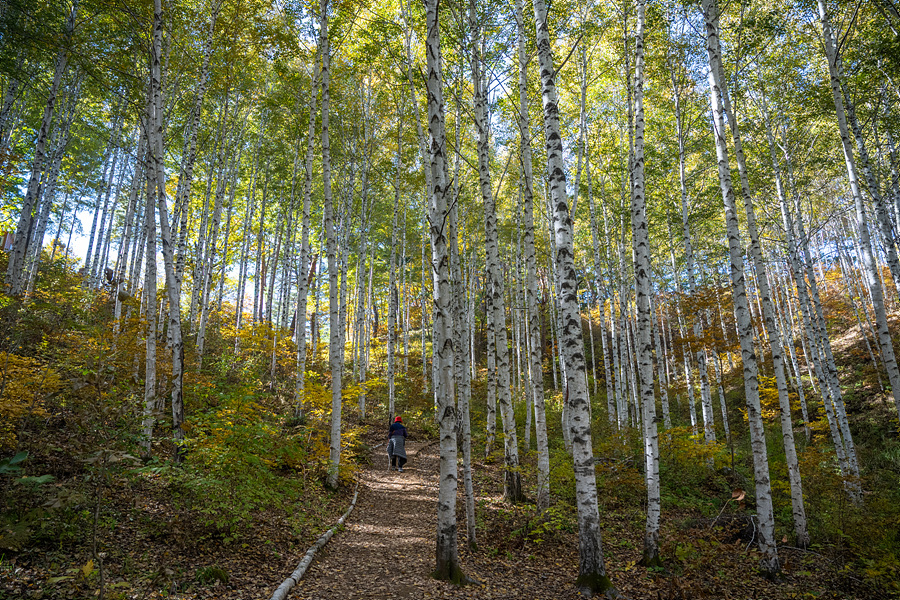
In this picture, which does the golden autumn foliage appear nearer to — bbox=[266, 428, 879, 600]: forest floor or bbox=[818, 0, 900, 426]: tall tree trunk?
bbox=[266, 428, 879, 600]: forest floor

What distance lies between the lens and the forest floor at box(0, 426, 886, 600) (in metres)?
3.68

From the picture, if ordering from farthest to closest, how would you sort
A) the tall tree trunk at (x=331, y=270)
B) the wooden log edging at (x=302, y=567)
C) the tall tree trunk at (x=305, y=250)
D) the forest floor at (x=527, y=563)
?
1. the tall tree trunk at (x=305, y=250)
2. the tall tree trunk at (x=331, y=270)
3. the forest floor at (x=527, y=563)
4. the wooden log edging at (x=302, y=567)

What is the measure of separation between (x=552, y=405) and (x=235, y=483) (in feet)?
56.1

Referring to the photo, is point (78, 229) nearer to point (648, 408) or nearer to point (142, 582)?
point (142, 582)

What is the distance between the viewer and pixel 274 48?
10344 mm

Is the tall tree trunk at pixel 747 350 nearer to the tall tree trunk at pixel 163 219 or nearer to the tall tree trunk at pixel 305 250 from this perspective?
the tall tree trunk at pixel 305 250

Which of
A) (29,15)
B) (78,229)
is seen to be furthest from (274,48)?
(78,229)

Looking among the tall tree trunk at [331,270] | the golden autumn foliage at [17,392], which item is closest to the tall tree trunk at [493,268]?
the tall tree trunk at [331,270]

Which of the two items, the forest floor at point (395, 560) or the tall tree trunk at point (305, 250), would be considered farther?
the tall tree trunk at point (305, 250)

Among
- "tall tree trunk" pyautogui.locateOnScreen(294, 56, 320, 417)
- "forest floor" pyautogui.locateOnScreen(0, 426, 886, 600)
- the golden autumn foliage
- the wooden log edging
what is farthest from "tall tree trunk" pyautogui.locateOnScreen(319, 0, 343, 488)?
the golden autumn foliage

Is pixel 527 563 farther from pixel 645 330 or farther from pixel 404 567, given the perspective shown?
pixel 645 330

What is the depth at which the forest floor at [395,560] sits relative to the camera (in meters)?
3.68

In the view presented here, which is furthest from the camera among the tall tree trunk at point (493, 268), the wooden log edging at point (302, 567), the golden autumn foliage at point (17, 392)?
the tall tree trunk at point (493, 268)

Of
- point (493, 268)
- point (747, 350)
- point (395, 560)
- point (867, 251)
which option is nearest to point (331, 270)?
point (493, 268)
